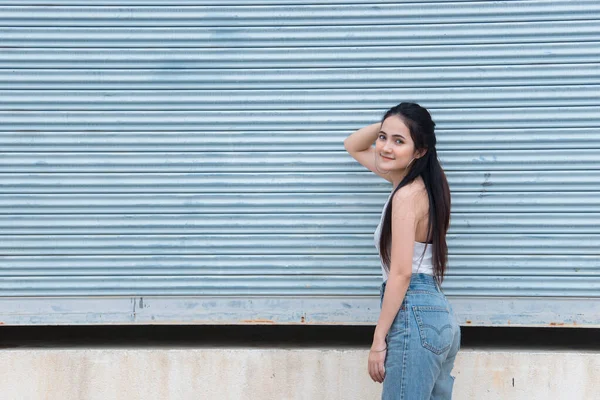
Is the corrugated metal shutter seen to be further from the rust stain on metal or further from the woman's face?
the woman's face

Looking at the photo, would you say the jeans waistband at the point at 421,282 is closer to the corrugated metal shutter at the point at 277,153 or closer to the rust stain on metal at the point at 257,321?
the corrugated metal shutter at the point at 277,153

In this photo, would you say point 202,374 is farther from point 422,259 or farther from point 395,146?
point 395,146

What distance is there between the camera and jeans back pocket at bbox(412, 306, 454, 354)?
8.71 feet

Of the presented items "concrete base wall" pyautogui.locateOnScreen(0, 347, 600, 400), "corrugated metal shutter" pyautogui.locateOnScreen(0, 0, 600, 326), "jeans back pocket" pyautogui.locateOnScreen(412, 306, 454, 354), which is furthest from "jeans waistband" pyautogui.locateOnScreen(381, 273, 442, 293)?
"concrete base wall" pyautogui.locateOnScreen(0, 347, 600, 400)

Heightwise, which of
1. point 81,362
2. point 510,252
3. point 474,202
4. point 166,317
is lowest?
point 81,362

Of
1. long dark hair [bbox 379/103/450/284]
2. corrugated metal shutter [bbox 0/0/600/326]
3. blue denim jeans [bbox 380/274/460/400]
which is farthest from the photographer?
corrugated metal shutter [bbox 0/0/600/326]

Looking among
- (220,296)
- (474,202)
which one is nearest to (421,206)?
(474,202)

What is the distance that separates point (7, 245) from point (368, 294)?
198cm

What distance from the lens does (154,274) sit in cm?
359

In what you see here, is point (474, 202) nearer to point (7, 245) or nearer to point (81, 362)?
point (81, 362)

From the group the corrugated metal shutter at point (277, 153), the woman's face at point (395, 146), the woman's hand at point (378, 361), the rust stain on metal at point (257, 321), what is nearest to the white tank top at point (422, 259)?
the woman's face at point (395, 146)

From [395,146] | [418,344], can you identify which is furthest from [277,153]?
[418,344]

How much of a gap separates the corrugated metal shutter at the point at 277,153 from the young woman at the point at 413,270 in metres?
0.69

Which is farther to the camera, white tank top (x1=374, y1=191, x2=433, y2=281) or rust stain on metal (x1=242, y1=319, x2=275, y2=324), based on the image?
rust stain on metal (x1=242, y1=319, x2=275, y2=324)
